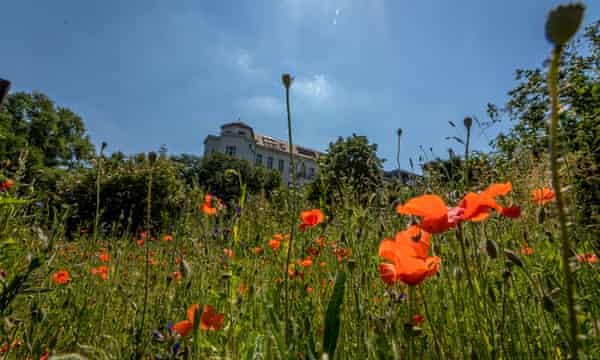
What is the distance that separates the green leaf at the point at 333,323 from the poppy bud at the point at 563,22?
52cm

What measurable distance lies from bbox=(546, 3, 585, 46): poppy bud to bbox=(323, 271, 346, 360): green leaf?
20.4 inches

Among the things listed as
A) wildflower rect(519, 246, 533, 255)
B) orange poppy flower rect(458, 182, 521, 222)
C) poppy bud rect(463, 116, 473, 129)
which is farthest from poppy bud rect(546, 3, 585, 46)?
wildflower rect(519, 246, 533, 255)

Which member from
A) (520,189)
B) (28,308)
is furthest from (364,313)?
(520,189)

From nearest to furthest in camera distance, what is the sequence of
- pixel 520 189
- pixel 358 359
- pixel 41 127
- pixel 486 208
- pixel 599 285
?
pixel 486 208 < pixel 358 359 < pixel 599 285 < pixel 520 189 < pixel 41 127

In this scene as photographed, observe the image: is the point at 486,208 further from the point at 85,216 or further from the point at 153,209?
the point at 85,216

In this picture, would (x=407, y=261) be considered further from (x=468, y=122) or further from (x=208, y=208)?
(x=208, y=208)

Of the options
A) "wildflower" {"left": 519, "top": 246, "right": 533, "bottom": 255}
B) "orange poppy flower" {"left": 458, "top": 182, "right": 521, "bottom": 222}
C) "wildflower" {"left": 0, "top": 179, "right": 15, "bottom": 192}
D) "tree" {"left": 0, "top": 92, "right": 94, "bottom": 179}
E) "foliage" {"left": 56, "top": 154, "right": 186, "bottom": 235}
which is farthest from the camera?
"tree" {"left": 0, "top": 92, "right": 94, "bottom": 179}

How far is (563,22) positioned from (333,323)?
57cm

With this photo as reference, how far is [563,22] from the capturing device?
24 cm

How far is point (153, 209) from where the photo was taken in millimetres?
9008

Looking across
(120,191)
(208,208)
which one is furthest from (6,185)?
(120,191)

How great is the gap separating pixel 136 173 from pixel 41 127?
23.3 metres

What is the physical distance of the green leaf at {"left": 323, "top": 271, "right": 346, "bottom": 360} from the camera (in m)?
0.63

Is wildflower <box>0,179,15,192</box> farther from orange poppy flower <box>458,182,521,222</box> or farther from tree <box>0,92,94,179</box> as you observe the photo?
tree <box>0,92,94,179</box>
